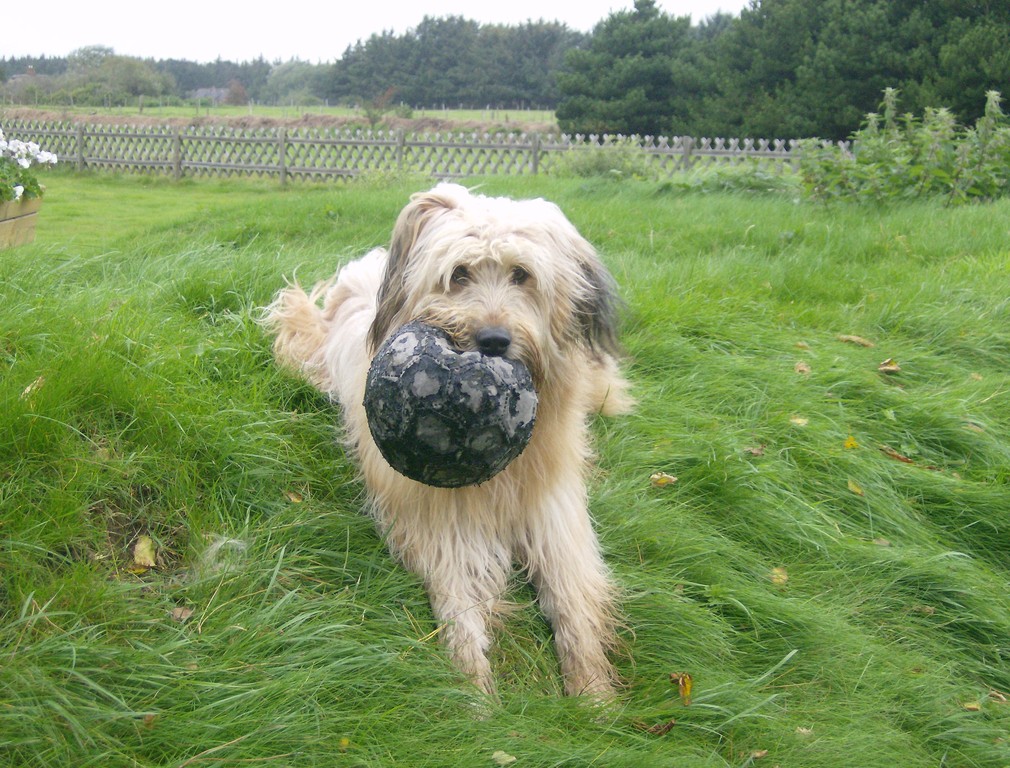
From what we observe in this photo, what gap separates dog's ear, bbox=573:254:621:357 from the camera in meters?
3.41

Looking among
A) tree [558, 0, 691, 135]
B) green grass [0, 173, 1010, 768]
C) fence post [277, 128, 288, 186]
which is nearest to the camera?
green grass [0, 173, 1010, 768]

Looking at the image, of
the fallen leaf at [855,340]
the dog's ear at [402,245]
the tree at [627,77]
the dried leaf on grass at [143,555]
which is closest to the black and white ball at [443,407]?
the dog's ear at [402,245]

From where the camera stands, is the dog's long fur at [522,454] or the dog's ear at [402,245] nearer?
the dog's long fur at [522,454]

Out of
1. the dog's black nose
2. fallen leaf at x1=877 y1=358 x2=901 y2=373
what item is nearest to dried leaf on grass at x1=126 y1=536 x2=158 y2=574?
the dog's black nose

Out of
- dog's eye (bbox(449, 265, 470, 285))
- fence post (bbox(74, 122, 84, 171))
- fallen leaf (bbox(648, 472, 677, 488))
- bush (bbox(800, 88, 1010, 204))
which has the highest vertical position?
fence post (bbox(74, 122, 84, 171))

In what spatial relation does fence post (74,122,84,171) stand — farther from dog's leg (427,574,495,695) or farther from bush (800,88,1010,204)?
dog's leg (427,574,495,695)

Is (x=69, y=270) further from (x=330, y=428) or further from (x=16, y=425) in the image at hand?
(x=16, y=425)

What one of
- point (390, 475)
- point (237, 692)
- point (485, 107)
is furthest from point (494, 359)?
point (485, 107)

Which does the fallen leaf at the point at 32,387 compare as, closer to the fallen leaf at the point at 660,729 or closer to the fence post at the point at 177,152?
the fallen leaf at the point at 660,729

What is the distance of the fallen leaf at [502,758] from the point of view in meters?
2.50

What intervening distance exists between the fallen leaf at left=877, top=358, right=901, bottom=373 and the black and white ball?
315cm

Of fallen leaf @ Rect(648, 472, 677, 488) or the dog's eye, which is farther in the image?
fallen leaf @ Rect(648, 472, 677, 488)

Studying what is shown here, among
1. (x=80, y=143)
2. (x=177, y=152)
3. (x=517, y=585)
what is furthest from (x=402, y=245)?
(x=80, y=143)

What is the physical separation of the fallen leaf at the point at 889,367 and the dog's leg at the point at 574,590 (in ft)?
8.67
